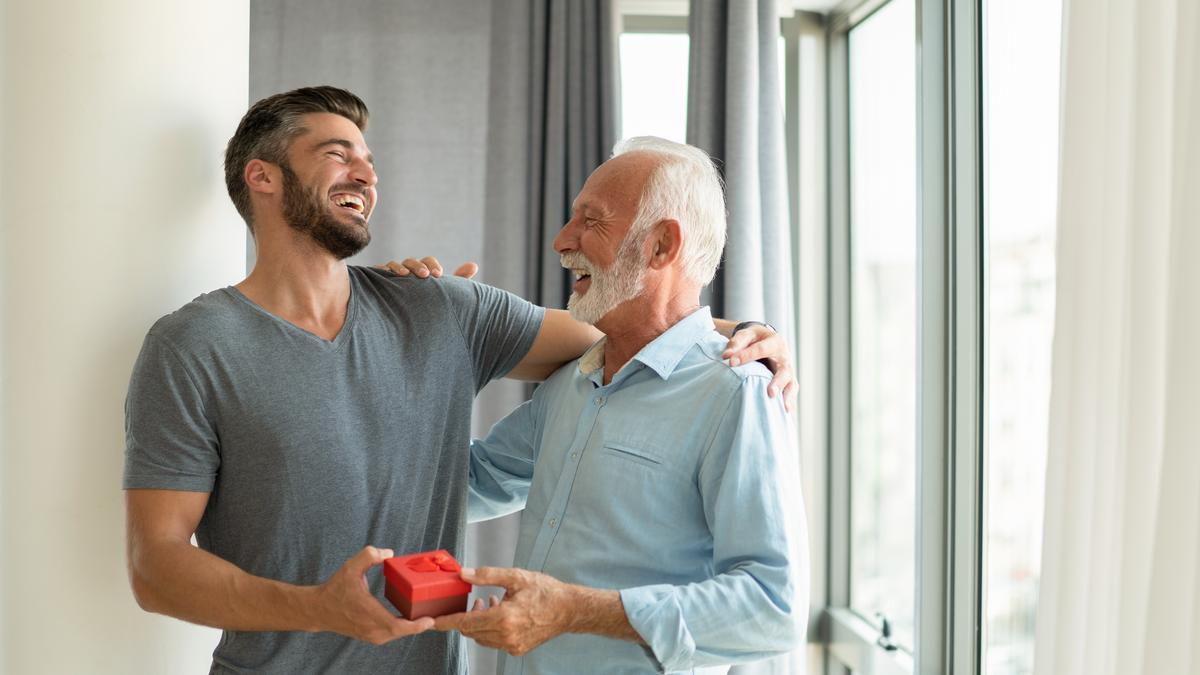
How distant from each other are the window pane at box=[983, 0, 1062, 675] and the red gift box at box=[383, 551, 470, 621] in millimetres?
1430

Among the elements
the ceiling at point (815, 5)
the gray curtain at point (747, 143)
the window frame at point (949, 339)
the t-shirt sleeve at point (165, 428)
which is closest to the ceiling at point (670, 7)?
the ceiling at point (815, 5)

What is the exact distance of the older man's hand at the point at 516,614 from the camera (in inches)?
52.9

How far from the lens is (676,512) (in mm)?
1619

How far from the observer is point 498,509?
2.15 m

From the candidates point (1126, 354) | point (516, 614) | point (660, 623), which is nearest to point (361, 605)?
point (516, 614)

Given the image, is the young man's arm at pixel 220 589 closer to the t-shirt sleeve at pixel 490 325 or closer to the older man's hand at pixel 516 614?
the older man's hand at pixel 516 614

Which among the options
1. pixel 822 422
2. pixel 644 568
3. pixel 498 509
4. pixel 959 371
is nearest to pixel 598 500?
pixel 644 568

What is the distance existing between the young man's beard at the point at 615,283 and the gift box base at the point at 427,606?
0.59 meters

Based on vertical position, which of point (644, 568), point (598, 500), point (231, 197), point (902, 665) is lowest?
point (902, 665)

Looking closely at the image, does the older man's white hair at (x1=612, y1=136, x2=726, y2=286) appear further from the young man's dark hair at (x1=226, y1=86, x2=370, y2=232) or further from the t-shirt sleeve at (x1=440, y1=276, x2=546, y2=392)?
the young man's dark hair at (x1=226, y1=86, x2=370, y2=232)

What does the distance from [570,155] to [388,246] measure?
0.74 meters

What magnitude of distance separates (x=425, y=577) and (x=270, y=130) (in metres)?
0.97

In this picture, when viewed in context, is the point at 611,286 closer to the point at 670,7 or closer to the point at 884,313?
the point at 884,313

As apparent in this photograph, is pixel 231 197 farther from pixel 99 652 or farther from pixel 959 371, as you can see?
pixel 959 371
